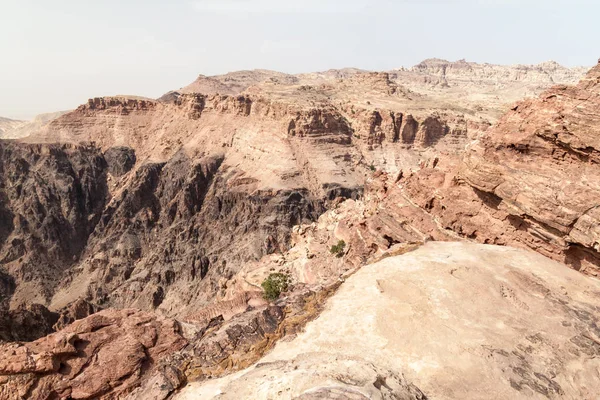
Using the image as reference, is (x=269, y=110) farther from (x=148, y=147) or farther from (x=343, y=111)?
(x=148, y=147)

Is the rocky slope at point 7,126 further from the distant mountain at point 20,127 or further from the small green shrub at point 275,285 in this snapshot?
the small green shrub at point 275,285

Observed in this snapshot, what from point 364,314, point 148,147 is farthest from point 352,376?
point 148,147

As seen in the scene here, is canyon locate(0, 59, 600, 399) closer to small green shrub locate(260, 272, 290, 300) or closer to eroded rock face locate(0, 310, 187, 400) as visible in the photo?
eroded rock face locate(0, 310, 187, 400)

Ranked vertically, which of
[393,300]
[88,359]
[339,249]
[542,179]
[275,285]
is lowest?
[275,285]

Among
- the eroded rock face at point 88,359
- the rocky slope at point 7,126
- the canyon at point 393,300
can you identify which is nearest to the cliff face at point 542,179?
the canyon at point 393,300

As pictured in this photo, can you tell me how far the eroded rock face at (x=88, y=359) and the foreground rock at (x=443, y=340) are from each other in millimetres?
3808

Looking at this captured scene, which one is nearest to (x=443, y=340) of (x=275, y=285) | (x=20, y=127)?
(x=275, y=285)

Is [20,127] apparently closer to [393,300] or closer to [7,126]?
[7,126]

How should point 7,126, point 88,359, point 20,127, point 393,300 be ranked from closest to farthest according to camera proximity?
point 88,359, point 393,300, point 20,127, point 7,126

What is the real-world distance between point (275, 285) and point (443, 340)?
2299 centimetres

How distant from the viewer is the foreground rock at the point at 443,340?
13.8 m

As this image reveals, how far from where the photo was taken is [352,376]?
13.3 metres

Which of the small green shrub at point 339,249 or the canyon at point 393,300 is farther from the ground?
the canyon at point 393,300

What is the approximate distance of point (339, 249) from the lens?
38781 mm
